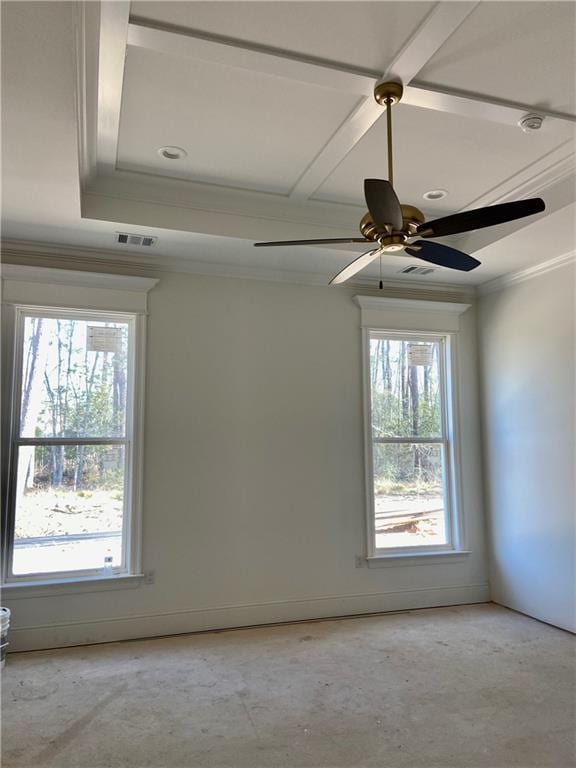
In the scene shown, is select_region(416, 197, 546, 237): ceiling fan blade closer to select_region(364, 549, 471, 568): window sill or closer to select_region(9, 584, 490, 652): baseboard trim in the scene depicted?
select_region(364, 549, 471, 568): window sill

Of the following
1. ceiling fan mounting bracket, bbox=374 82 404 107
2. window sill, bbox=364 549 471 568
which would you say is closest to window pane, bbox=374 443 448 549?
window sill, bbox=364 549 471 568

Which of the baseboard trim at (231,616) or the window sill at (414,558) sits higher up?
the window sill at (414,558)

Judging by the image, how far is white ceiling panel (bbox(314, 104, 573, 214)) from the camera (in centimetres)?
289

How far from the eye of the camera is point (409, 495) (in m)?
4.79

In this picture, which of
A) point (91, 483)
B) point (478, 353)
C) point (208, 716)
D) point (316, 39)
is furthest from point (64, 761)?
point (478, 353)

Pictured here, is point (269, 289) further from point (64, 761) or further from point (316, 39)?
point (64, 761)

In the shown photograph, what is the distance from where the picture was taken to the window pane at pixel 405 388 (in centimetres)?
480

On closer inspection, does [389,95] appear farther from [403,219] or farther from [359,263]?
[359,263]

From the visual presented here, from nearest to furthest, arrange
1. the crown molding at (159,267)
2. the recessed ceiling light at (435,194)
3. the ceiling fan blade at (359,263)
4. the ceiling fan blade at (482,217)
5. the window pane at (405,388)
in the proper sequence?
the ceiling fan blade at (482,217) → the ceiling fan blade at (359,263) → the recessed ceiling light at (435,194) → the crown molding at (159,267) → the window pane at (405,388)

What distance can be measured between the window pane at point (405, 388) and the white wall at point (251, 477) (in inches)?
10.0

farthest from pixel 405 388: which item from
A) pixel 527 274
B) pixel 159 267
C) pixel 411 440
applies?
pixel 159 267

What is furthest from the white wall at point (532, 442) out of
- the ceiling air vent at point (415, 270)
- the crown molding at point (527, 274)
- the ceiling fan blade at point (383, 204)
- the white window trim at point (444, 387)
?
the ceiling fan blade at point (383, 204)

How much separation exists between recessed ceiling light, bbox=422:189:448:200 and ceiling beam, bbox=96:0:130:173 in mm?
2035

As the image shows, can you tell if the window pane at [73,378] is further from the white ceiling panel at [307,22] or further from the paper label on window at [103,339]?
the white ceiling panel at [307,22]
